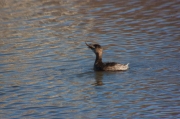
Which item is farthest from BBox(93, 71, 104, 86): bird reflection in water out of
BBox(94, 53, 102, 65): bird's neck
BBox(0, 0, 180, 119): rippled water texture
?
BBox(94, 53, 102, 65): bird's neck

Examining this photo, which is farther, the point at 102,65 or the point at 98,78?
the point at 102,65

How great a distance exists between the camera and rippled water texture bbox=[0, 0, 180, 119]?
1005 cm

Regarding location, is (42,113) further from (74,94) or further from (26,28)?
(26,28)

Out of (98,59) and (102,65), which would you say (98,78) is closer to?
(102,65)

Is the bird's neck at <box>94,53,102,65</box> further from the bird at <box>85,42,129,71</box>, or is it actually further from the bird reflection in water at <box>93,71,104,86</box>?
the bird reflection in water at <box>93,71,104,86</box>

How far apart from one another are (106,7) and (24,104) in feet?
31.1

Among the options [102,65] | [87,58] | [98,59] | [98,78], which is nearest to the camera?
[98,78]

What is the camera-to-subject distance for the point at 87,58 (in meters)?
13.9

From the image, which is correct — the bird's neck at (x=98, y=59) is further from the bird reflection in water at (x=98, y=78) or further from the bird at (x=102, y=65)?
the bird reflection in water at (x=98, y=78)

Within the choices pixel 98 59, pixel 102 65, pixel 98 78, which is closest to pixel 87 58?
pixel 98 59

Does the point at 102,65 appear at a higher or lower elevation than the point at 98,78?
higher

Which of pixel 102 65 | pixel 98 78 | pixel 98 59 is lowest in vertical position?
pixel 98 78

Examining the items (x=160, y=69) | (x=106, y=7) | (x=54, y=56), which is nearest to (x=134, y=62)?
(x=160, y=69)

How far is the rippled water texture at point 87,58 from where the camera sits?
10.0m
